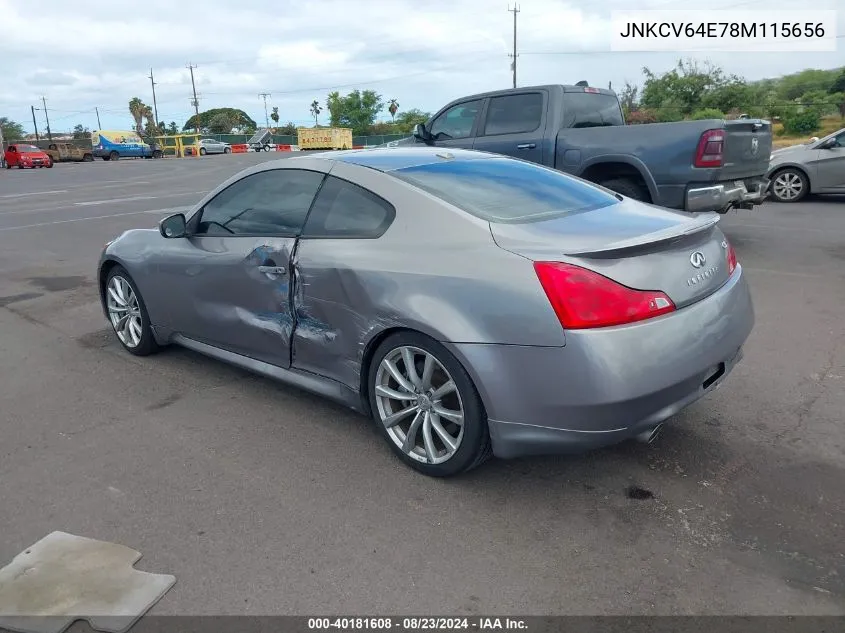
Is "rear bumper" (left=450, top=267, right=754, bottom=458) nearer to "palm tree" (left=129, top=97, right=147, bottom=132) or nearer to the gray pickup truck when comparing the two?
the gray pickup truck

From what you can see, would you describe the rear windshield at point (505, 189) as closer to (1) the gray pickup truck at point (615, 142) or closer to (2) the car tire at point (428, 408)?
(2) the car tire at point (428, 408)

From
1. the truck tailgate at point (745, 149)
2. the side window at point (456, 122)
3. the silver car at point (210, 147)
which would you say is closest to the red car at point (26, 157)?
the silver car at point (210, 147)

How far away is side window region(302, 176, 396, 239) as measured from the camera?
359 centimetres

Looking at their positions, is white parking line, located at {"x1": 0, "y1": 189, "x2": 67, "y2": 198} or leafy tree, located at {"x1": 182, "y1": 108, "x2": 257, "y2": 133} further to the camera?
leafy tree, located at {"x1": 182, "y1": 108, "x2": 257, "y2": 133}

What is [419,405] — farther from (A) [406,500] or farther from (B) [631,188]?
(B) [631,188]

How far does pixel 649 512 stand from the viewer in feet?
10.1

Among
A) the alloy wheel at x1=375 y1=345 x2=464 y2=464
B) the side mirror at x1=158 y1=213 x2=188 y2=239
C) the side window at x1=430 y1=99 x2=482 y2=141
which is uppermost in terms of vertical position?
the side window at x1=430 y1=99 x2=482 y2=141

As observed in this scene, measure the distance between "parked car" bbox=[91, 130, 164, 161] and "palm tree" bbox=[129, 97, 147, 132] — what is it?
5354 centimetres

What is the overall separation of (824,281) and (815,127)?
36535mm

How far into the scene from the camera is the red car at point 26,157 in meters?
41.3

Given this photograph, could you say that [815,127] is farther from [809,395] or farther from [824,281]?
[809,395]

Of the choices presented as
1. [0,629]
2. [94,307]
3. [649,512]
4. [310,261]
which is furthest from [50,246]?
[649,512]

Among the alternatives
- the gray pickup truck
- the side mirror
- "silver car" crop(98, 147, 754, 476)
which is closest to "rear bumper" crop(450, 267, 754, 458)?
"silver car" crop(98, 147, 754, 476)

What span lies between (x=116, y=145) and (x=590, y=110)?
5444 centimetres
